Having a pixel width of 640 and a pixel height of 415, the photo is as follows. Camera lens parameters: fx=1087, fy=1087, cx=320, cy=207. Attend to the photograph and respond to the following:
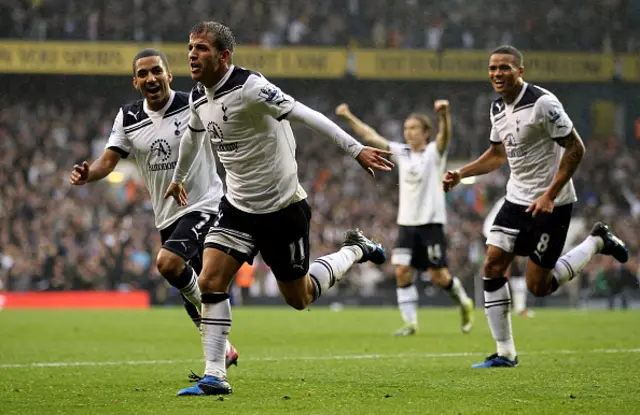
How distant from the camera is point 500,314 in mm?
9336

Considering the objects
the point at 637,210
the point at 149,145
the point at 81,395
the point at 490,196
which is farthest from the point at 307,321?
the point at 637,210

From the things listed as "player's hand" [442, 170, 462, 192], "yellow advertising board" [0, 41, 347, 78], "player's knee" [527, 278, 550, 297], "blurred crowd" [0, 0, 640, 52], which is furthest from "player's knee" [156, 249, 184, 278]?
"blurred crowd" [0, 0, 640, 52]

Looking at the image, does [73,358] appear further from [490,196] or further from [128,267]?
[490,196]

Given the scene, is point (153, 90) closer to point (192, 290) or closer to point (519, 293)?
point (192, 290)

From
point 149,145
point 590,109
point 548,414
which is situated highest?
point 590,109

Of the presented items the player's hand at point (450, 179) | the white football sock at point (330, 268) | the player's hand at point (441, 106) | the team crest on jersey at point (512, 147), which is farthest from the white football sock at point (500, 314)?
the player's hand at point (441, 106)

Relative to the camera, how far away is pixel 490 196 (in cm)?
3206

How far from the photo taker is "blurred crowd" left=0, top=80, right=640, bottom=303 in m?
27.7

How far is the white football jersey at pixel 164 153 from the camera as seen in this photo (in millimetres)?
9367

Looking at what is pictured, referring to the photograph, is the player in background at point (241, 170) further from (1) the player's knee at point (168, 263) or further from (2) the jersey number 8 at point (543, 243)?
(2) the jersey number 8 at point (543, 243)

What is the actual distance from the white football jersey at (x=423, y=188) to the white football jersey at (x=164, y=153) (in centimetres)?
585

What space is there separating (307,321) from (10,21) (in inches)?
757

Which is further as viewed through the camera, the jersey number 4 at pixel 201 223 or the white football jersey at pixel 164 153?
the white football jersey at pixel 164 153

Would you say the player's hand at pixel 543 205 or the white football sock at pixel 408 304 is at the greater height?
the player's hand at pixel 543 205
